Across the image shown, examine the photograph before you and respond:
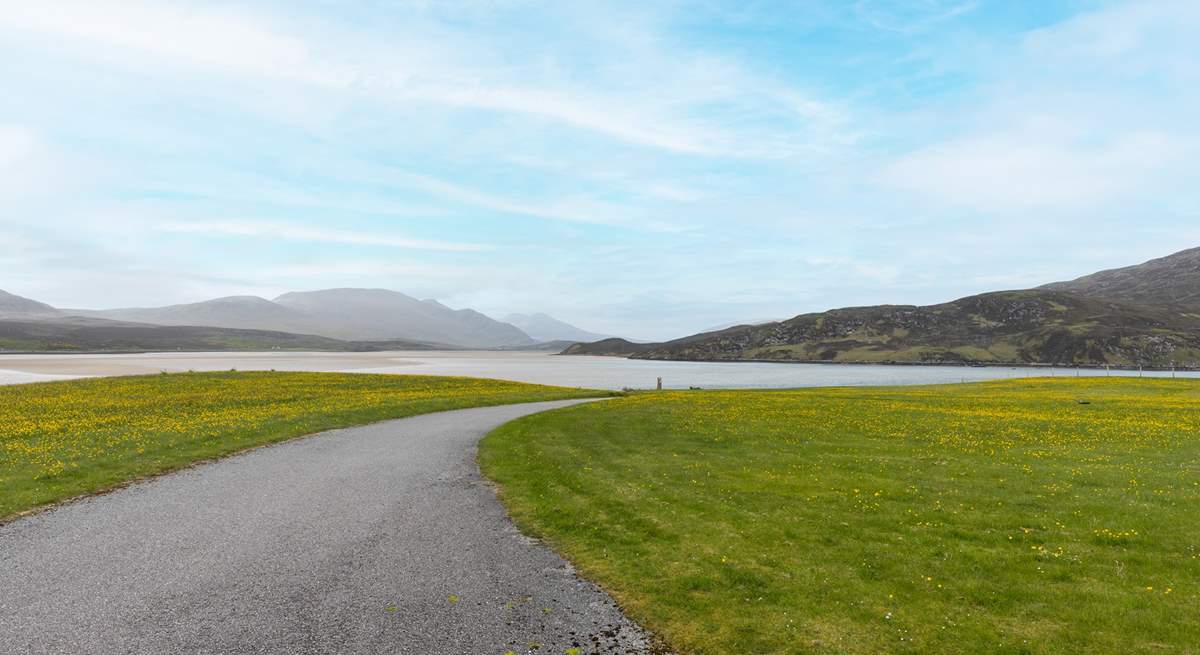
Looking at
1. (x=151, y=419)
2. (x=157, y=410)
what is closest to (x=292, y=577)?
(x=151, y=419)

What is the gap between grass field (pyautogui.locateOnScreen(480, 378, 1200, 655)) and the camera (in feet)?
31.2

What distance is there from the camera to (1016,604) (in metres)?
10.3

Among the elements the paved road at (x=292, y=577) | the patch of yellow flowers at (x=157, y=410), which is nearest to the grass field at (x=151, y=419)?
the patch of yellow flowers at (x=157, y=410)

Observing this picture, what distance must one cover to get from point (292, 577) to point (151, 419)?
3110 cm

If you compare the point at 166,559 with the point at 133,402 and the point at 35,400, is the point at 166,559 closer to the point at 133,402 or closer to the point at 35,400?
the point at 133,402

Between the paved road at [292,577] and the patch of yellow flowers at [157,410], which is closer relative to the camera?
the paved road at [292,577]

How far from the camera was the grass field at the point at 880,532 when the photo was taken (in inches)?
375

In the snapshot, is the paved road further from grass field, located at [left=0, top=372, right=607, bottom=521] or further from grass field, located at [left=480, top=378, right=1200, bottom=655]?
grass field, located at [left=0, top=372, right=607, bottom=521]

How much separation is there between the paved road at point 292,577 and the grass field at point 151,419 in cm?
297

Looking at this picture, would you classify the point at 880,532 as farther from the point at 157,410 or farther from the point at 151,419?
the point at 157,410

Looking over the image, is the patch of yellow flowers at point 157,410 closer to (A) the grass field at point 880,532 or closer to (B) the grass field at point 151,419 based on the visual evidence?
(B) the grass field at point 151,419

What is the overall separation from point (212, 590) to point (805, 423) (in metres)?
Result: 32.1

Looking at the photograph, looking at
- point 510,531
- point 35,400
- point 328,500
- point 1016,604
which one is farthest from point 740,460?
point 35,400

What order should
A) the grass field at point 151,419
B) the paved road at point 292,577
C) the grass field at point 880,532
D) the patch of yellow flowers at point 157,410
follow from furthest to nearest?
the patch of yellow flowers at point 157,410 → the grass field at point 151,419 → the grass field at point 880,532 → the paved road at point 292,577
